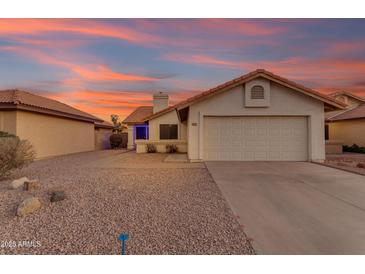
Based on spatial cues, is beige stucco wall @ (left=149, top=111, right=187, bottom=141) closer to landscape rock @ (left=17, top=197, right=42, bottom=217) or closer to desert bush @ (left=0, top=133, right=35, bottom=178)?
desert bush @ (left=0, top=133, right=35, bottom=178)

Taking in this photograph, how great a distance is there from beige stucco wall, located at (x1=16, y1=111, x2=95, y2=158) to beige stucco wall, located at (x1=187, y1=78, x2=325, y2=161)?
32.6 feet

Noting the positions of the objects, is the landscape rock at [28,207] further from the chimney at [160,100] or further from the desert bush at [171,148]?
the chimney at [160,100]

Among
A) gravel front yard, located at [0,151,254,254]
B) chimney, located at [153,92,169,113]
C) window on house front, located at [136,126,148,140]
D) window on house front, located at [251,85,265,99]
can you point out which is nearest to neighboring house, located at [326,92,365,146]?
window on house front, located at [251,85,265,99]

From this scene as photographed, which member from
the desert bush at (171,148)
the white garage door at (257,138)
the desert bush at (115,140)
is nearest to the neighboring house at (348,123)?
the white garage door at (257,138)

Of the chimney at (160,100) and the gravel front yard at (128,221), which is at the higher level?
the chimney at (160,100)

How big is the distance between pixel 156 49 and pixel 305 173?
8789mm

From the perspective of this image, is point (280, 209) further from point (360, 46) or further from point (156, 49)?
point (360, 46)

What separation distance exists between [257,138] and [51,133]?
13.7 m

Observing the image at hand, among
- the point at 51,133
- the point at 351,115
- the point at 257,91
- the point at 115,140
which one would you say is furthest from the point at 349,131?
the point at 51,133

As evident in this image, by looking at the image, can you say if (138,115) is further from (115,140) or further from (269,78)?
(269,78)

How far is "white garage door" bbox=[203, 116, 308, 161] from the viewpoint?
11.0 meters

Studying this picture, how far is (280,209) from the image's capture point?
14.4 feet

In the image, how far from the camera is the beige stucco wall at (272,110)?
10.8 meters
